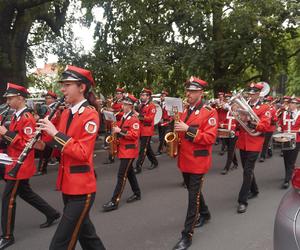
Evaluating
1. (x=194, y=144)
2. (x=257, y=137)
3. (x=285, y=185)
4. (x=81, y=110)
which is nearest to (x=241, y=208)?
(x=257, y=137)

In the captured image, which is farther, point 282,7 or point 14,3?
point 282,7

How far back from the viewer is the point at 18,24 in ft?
43.7

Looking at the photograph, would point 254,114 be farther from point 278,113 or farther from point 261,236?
point 278,113

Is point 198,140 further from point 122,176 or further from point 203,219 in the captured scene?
point 122,176

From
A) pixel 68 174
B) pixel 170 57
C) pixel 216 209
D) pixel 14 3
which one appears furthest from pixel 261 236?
pixel 170 57

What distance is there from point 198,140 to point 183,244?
1.25 metres

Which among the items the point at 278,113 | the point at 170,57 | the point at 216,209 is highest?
the point at 170,57

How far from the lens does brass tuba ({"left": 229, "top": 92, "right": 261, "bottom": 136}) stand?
241 inches

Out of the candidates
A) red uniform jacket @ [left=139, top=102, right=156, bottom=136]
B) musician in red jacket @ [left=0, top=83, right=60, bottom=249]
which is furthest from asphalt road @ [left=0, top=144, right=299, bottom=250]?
red uniform jacket @ [left=139, top=102, right=156, bottom=136]

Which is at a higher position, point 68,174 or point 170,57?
point 170,57

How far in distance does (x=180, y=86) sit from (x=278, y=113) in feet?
31.3

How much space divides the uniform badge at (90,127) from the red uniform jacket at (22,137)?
5.88ft

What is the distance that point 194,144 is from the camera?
490cm

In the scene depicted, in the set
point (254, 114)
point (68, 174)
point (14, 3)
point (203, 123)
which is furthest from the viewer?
point (14, 3)
